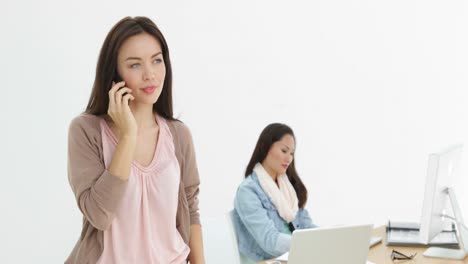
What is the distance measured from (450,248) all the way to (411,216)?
222cm

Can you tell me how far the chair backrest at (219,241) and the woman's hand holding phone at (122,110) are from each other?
117 centimetres

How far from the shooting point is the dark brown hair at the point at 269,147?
3326 mm

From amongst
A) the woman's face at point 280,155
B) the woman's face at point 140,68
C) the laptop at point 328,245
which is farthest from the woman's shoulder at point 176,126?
the woman's face at point 280,155

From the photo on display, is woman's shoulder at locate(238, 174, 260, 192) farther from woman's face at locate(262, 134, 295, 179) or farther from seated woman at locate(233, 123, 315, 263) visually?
woman's face at locate(262, 134, 295, 179)

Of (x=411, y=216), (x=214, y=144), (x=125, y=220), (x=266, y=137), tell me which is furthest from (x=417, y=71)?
(x=125, y=220)

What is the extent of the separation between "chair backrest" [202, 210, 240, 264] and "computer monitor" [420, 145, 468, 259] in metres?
0.81

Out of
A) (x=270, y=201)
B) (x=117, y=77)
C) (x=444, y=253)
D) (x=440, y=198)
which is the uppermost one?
(x=117, y=77)

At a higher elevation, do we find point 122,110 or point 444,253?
point 122,110

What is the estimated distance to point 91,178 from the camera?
5.54 feet

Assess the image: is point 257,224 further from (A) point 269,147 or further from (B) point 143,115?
(B) point 143,115

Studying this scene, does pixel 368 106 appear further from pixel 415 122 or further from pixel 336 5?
pixel 336 5

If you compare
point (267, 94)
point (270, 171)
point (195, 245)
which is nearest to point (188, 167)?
point (195, 245)

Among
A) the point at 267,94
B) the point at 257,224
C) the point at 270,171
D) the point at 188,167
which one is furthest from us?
Result: the point at 267,94

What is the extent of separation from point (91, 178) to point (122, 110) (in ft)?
0.64
